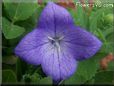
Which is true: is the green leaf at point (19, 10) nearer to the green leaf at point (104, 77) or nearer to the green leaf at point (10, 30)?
the green leaf at point (10, 30)

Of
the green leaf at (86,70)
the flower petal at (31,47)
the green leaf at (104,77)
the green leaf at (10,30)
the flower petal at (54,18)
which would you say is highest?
the flower petal at (54,18)

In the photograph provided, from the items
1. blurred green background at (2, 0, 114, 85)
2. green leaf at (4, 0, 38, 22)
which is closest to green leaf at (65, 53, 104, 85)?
blurred green background at (2, 0, 114, 85)

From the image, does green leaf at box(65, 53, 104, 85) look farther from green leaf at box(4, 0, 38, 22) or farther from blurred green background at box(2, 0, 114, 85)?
green leaf at box(4, 0, 38, 22)

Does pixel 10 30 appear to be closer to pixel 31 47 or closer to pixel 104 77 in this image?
pixel 31 47

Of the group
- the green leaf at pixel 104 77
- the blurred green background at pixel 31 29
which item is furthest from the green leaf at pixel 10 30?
the green leaf at pixel 104 77

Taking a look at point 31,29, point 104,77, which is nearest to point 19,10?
point 31,29
